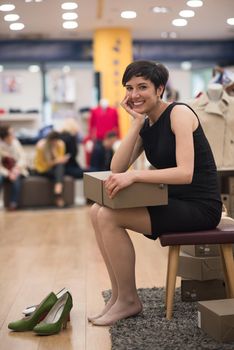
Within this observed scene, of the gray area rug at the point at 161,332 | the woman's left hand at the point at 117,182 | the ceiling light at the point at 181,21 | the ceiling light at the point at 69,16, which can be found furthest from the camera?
the ceiling light at the point at 69,16

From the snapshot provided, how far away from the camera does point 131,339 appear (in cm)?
269

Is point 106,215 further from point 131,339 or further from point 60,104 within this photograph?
point 60,104

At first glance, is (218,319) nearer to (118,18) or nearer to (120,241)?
(120,241)

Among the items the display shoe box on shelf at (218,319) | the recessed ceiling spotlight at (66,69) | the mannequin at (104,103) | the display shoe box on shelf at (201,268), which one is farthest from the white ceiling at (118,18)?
the display shoe box on shelf at (218,319)

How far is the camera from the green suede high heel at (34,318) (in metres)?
2.92

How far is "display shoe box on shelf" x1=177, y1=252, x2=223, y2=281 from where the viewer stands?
3.32m

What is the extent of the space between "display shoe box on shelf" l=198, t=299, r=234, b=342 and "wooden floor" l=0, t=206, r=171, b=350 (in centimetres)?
42

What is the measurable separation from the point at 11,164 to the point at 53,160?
1.84 ft

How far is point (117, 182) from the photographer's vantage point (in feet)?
9.13

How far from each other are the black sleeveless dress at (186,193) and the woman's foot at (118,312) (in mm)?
343

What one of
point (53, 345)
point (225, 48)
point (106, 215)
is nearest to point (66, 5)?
point (106, 215)

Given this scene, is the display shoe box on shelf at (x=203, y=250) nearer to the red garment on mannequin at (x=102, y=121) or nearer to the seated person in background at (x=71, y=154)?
the seated person in background at (x=71, y=154)

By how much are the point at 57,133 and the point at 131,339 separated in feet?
19.9

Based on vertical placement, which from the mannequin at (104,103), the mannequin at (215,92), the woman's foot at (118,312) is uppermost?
the mannequin at (104,103)
